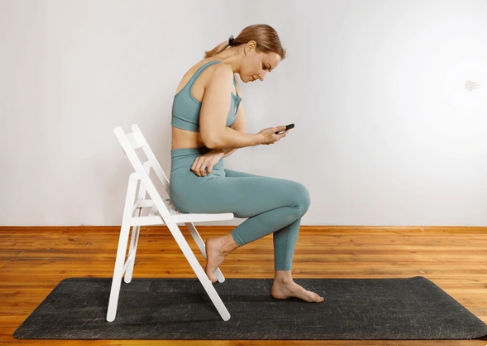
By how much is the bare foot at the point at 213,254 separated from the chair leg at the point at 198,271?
0.14m

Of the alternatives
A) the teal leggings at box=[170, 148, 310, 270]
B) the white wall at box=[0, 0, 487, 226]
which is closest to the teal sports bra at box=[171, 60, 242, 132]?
the teal leggings at box=[170, 148, 310, 270]

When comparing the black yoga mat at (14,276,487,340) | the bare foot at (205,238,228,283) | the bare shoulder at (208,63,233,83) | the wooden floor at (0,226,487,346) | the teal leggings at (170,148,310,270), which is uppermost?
the bare shoulder at (208,63,233,83)

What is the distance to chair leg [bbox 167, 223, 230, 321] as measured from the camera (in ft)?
6.62

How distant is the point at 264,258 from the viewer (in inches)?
114

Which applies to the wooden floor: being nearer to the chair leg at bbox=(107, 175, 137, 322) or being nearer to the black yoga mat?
the black yoga mat

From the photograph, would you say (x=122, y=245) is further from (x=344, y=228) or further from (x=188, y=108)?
(x=344, y=228)

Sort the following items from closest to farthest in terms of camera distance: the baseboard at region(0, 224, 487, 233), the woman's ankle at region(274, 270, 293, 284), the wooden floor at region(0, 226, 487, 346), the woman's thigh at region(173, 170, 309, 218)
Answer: the woman's thigh at region(173, 170, 309, 218), the woman's ankle at region(274, 270, 293, 284), the wooden floor at region(0, 226, 487, 346), the baseboard at region(0, 224, 487, 233)

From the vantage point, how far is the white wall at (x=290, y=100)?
10.8ft

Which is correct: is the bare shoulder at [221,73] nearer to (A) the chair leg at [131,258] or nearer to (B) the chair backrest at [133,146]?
(B) the chair backrest at [133,146]

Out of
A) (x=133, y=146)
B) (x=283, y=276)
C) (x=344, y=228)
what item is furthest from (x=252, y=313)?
(x=344, y=228)

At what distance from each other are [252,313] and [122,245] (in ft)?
2.03

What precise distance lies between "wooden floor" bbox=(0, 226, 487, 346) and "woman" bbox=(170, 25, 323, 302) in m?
0.57

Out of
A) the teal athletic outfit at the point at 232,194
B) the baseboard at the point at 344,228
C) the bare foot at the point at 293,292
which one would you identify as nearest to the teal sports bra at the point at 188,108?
the teal athletic outfit at the point at 232,194

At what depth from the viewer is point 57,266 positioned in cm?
273
